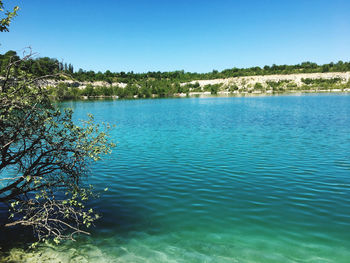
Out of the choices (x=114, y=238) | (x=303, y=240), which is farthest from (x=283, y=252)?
(x=114, y=238)

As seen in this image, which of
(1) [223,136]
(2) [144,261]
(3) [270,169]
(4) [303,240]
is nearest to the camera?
(2) [144,261]

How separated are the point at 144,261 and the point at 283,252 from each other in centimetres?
547

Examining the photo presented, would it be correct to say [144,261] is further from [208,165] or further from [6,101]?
[208,165]

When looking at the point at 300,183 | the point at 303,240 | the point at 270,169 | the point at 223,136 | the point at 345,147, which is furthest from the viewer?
the point at 223,136

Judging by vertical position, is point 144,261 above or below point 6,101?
below

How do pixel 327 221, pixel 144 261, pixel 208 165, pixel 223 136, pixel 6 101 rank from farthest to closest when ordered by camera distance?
pixel 223 136 → pixel 208 165 → pixel 327 221 → pixel 144 261 → pixel 6 101

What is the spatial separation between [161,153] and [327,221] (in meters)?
16.6

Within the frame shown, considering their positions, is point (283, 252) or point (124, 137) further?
point (124, 137)

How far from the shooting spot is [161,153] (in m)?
26.3

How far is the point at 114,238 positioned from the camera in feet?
36.9

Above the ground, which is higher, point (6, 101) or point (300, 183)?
point (6, 101)

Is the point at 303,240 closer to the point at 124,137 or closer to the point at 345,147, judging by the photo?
the point at 345,147

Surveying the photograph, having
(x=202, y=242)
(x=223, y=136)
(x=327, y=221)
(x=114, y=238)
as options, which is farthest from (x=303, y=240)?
(x=223, y=136)

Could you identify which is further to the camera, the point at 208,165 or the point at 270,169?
the point at 208,165
